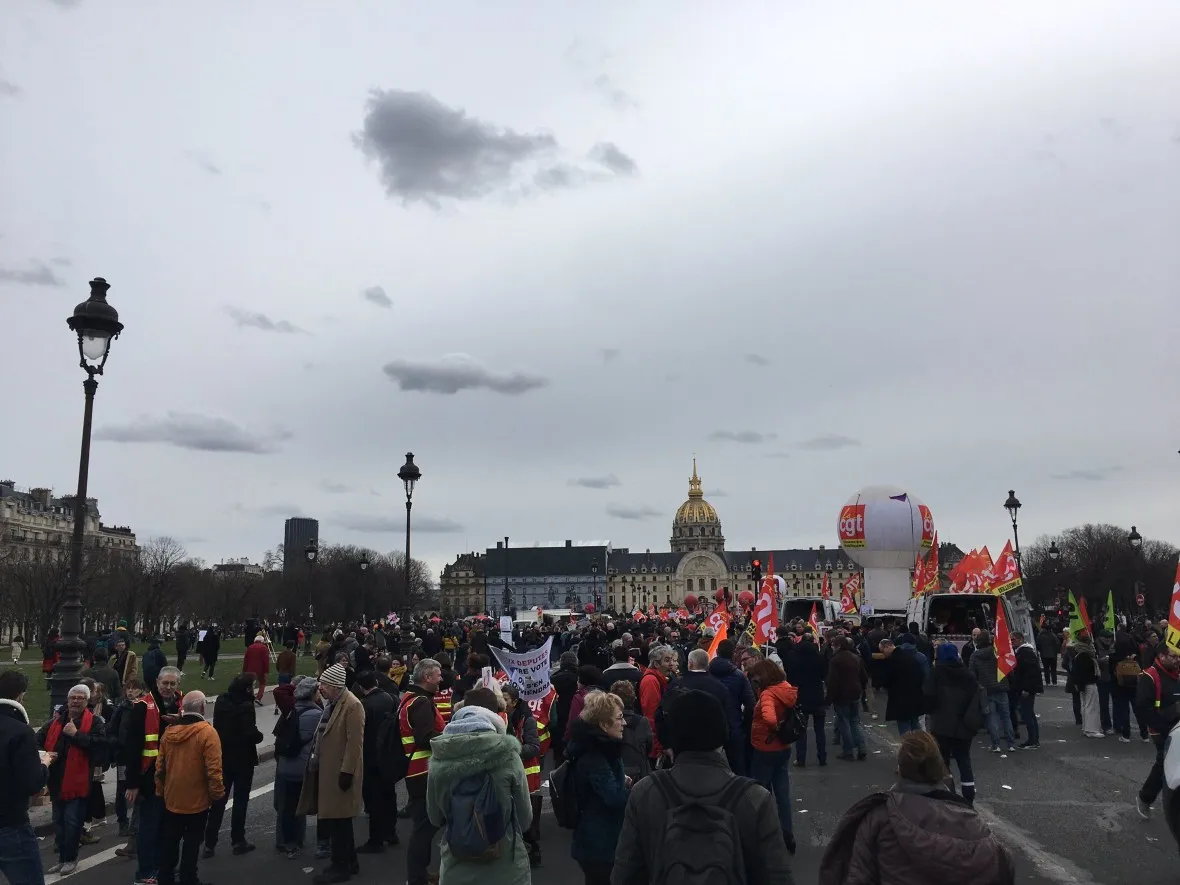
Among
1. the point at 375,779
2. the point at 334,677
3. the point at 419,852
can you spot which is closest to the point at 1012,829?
the point at 419,852

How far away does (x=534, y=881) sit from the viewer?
814cm

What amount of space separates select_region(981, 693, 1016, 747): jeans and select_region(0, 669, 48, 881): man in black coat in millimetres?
13124

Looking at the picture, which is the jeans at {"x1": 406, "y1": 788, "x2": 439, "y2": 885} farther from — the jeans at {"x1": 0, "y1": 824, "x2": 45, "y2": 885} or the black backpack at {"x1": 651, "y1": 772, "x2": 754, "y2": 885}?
the black backpack at {"x1": 651, "y1": 772, "x2": 754, "y2": 885}

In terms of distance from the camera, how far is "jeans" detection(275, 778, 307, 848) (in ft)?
30.5

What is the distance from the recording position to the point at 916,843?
3699 millimetres

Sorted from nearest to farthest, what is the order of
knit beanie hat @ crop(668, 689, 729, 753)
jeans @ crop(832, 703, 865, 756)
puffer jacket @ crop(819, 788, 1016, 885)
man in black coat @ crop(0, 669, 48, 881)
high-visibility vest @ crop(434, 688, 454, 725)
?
puffer jacket @ crop(819, 788, 1016, 885) → knit beanie hat @ crop(668, 689, 729, 753) → man in black coat @ crop(0, 669, 48, 881) → high-visibility vest @ crop(434, 688, 454, 725) → jeans @ crop(832, 703, 865, 756)

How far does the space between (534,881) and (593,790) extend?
326cm

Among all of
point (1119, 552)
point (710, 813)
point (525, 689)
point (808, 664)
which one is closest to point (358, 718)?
point (525, 689)

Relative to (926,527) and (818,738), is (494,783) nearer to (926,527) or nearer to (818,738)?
(818,738)

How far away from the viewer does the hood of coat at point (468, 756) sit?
5254mm

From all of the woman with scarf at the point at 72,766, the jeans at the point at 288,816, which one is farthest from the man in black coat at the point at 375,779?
the woman with scarf at the point at 72,766

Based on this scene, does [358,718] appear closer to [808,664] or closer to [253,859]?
[253,859]

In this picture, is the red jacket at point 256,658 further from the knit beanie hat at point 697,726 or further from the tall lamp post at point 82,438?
the knit beanie hat at point 697,726

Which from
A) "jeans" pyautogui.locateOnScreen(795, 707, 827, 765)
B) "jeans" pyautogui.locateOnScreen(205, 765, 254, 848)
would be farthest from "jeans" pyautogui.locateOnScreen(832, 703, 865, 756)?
"jeans" pyautogui.locateOnScreen(205, 765, 254, 848)
